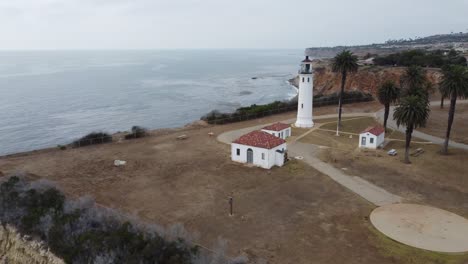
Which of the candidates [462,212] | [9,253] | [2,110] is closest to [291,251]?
[462,212]

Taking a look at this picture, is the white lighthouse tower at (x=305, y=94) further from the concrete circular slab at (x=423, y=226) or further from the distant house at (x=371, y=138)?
the concrete circular slab at (x=423, y=226)

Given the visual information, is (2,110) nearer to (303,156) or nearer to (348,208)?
(303,156)

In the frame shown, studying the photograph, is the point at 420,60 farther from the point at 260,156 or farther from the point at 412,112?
the point at 260,156

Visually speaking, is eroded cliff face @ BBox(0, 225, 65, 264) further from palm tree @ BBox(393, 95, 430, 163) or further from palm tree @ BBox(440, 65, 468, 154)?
palm tree @ BBox(440, 65, 468, 154)

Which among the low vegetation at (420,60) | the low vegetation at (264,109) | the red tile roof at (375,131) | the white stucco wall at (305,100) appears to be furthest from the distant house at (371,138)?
the low vegetation at (420,60)

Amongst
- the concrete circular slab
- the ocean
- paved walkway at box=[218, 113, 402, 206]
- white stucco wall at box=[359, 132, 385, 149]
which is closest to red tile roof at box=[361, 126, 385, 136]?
white stucco wall at box=[359, 132, 385, 149]

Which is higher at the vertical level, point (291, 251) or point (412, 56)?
point (412, 56)
